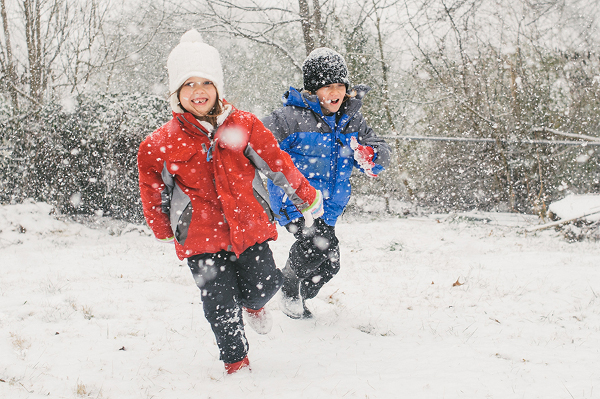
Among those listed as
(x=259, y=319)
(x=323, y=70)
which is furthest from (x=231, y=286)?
(x=323, y=70)

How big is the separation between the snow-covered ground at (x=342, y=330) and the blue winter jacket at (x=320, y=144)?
0.88 m

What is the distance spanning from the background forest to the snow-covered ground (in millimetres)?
1947

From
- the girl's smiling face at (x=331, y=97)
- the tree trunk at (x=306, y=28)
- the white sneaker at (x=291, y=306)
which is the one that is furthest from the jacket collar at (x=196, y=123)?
the tree trunk at (x=306, y=28)

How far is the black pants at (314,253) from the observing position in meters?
2.85

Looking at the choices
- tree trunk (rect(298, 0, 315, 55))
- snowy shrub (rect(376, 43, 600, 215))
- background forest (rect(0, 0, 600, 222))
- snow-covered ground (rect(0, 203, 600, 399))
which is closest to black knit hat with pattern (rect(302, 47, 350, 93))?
snow-covered ground (rect(0, 203, 600, 399))

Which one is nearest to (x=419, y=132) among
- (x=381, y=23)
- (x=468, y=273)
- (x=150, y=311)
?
(x=381, y=23)

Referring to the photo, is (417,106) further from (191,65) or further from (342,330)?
(191,65)

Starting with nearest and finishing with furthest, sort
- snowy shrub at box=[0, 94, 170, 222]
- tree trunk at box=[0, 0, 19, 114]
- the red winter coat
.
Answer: the red winter coat → snowy shrub at box=[0, 94, 170, 222] → tree trunk at box=[0, 0, 19, 114]

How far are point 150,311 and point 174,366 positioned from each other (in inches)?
37.8

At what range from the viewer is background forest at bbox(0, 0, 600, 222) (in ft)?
22.2

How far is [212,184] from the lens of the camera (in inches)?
87.4

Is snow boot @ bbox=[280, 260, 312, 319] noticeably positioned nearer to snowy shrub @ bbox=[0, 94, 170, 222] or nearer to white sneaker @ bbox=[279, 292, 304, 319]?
white sneaker @ bbox=[279, 292, 304, 319]

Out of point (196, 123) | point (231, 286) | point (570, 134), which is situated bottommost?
point (231, 286)

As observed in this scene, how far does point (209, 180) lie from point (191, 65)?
593mm
